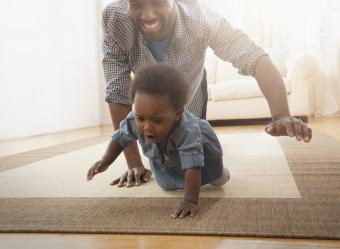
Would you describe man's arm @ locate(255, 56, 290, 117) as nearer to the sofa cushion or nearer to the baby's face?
the baby's face

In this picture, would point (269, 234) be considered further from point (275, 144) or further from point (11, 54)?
point (11, 54)

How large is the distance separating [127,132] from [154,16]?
389 mm

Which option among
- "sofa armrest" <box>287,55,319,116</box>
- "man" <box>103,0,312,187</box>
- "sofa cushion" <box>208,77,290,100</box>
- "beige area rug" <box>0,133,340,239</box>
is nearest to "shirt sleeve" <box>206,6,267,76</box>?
"man" <box>103,0,312,187</box>

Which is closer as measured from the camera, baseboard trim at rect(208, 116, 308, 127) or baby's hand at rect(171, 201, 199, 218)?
baby's hand at rect(171, 201, 199, 218)

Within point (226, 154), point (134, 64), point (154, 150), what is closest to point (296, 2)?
point (226, 154)

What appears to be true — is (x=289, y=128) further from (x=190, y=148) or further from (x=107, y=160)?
(x=107, y=160)

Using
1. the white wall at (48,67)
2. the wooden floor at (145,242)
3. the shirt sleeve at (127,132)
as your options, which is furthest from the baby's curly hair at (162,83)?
the white wall at (48,67)

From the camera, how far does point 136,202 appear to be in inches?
48.9

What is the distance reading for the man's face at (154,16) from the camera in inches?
54.4

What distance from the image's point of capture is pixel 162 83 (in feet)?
3.70

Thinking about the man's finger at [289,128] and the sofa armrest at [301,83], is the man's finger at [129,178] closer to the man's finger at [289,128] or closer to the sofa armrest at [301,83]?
the man's finger at [289,128]

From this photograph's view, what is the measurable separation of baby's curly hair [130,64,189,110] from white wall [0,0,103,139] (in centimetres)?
298

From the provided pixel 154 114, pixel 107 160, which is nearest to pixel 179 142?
pixel 154 114

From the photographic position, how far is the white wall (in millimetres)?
3924
